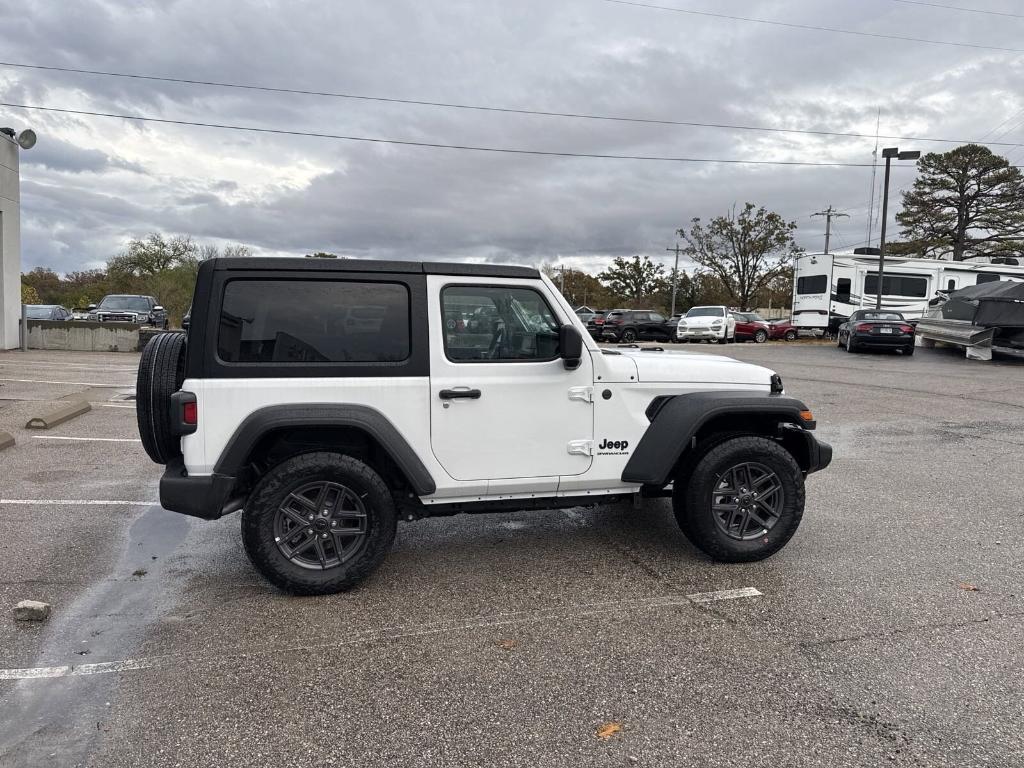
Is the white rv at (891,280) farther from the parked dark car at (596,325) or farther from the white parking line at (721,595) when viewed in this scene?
the white parking line at (721,595)

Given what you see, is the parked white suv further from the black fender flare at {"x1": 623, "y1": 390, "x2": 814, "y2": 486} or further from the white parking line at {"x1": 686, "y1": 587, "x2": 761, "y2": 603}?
the white parking line at {"x1": 686, "y1": 587, "x2": 761, "y2": 603}

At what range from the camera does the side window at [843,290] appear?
28895mm

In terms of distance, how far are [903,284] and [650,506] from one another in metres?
27.7

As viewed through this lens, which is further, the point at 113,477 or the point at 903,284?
the point at 903,284

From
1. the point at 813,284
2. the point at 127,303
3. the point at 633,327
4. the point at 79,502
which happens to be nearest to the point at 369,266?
the point at 79,502

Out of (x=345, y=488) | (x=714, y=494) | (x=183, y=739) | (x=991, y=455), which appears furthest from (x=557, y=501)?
(x=991, y=455)

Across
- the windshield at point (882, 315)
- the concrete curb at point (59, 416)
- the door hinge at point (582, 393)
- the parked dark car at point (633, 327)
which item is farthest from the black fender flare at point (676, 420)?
the parked dark car at point (633, 327)

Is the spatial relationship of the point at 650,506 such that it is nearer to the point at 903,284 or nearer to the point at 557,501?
the point at 557,501

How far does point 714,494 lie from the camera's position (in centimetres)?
432

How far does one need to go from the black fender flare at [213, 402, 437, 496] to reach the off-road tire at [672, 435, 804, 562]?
159cm

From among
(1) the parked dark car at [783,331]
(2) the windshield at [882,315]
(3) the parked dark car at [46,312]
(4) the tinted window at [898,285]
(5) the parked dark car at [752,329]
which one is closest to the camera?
(2) the windshield at [882,315]

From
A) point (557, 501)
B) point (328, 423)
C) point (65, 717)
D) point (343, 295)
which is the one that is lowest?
point (65, 717)

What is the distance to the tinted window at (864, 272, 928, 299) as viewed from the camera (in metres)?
28.5

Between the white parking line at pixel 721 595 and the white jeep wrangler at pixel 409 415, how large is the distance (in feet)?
1.17
